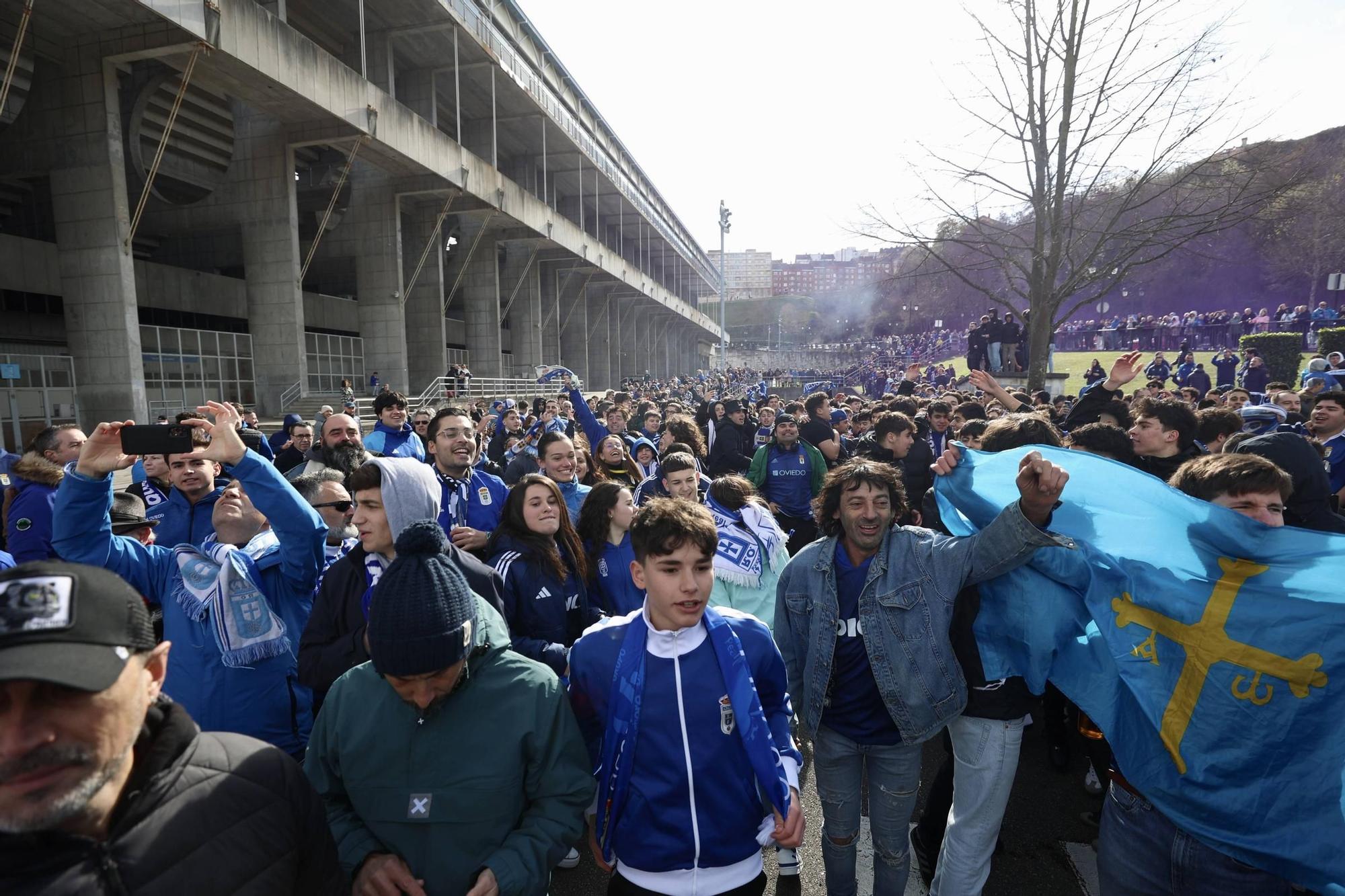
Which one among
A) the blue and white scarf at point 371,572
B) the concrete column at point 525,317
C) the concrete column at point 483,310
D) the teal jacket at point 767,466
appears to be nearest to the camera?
the blue and white scarf at point 371,572

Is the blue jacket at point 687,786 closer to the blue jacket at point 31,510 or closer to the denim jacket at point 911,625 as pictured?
the denim jacket at point 911,625

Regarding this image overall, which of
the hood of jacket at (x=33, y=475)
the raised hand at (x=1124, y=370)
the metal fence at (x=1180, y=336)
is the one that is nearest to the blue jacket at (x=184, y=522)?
the hood of jacket at (x=33, y=475)

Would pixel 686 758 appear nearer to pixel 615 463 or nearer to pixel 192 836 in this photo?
pixel 192 836

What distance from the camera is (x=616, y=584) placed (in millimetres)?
3592

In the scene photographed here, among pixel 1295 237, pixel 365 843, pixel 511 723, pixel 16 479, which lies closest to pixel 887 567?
pixel 511 723

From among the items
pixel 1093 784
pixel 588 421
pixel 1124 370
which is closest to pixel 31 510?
pixel 588 421

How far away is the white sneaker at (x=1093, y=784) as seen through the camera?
12.0 feet

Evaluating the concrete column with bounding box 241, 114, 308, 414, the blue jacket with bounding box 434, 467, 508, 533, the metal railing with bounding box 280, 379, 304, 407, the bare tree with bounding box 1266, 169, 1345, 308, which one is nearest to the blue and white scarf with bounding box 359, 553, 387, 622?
the blue jacket with bounding box 434, 467, 508, 533

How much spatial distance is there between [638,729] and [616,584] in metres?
1.55

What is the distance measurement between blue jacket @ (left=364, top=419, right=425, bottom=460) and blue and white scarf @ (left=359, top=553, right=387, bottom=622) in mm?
3601

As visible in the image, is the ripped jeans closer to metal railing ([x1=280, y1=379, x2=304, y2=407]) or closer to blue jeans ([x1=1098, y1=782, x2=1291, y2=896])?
blue jeans ([x1=1098, y1=782, x2=1291, y2=896])

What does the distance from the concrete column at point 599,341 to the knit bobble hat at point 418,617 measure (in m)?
45.1

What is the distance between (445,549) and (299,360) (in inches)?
806

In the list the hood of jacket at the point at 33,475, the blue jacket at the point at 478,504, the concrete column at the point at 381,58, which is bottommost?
the blue jacket at the point at 478,504
